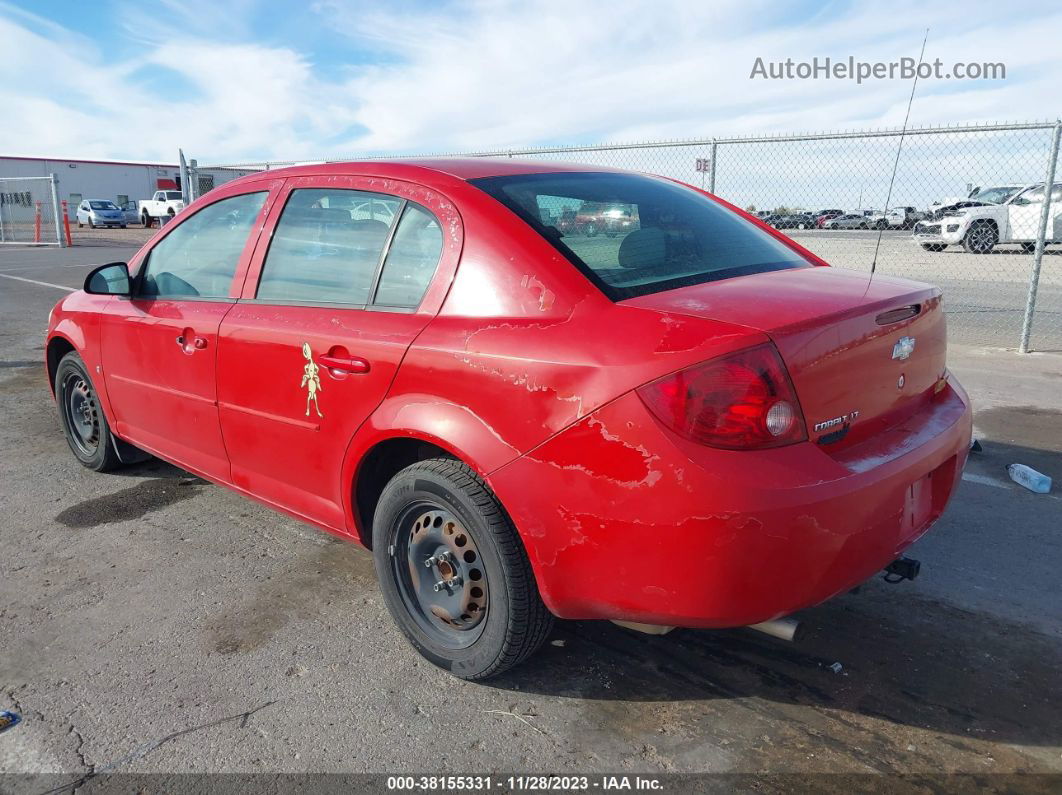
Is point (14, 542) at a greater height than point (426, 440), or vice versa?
point (426, 440)

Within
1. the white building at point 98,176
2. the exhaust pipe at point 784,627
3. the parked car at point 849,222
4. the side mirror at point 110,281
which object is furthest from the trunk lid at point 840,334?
the white building at point 98,176

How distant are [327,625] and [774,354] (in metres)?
1.94

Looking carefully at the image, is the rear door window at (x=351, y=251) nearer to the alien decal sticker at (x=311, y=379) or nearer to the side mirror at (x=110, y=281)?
the alien decal sticker at (x=311, y=379)

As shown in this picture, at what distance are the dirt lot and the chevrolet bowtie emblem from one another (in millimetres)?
1050

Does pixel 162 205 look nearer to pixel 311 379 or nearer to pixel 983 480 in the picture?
pixel 311 379

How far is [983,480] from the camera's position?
435 cm

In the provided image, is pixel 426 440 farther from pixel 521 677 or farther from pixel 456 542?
pixel 521 677

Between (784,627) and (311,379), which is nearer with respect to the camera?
(784,627)

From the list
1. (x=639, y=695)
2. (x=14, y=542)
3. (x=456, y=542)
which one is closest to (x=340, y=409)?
(x=456, y=542)

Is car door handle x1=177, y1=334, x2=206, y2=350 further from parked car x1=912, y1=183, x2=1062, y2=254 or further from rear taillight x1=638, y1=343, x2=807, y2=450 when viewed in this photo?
parked car x1=912, y1=183, x2=1062, y2=254

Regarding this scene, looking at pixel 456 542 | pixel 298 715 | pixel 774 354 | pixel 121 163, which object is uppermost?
pixel 121 163

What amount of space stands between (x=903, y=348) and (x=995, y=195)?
21786 mm

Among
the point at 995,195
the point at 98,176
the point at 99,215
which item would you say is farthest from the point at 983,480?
the point at 98,176

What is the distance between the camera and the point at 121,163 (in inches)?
2319
